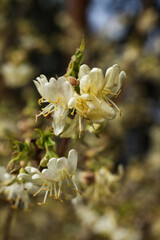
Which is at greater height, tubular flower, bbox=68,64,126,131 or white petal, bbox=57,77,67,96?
white petal, bbox=57,77,67,96

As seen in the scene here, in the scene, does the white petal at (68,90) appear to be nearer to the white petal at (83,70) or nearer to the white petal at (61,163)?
the white petal at (83,70)

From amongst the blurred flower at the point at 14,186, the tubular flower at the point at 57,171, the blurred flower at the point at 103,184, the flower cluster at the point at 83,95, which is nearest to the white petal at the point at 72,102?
the flower cluster at the point at 83,95

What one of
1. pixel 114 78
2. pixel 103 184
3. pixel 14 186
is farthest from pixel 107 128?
pixel 114 78

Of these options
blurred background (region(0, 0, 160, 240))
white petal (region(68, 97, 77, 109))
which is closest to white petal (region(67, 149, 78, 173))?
white petal (region(68, 97, 77, 109))

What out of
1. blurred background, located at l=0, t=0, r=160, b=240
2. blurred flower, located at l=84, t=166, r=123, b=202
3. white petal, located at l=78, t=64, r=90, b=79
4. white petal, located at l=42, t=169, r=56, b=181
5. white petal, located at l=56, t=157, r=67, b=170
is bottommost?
white petal, located at l=42, t=169, r=56, b=181

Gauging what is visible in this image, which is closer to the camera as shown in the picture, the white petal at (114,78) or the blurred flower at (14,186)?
the white petal at (114,78)

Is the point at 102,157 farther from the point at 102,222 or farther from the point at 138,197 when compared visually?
the point at 138,197

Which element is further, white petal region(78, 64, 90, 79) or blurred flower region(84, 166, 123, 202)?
blurred flower region(84, 166, 123, 202)

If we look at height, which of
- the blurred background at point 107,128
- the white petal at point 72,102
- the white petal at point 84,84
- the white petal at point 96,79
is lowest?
the white petal at point 72,102

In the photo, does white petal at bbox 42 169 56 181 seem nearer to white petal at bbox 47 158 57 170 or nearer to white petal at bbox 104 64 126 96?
white petal at bbox 47 158 57 170
